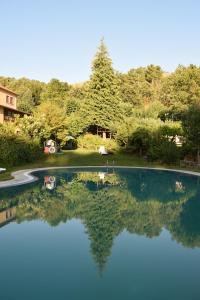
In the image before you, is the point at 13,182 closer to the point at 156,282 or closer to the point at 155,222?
the point at 155,222

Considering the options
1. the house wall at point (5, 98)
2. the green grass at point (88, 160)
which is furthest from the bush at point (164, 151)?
the house wall at point (5, 98)

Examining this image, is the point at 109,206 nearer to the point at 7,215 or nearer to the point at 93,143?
the point at 7,215

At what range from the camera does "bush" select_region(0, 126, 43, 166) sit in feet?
98.9

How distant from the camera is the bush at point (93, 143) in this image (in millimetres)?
44203

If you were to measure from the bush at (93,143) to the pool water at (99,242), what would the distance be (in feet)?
71.0

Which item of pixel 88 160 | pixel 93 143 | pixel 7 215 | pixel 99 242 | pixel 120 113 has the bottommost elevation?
pixel 99 242

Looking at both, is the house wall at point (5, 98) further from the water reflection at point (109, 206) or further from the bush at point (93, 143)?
the water reflection at point (109, 206)

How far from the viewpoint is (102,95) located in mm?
50750

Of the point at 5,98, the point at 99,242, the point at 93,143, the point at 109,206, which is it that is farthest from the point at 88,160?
the point at 99,242

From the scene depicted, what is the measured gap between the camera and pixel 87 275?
8.64 meters

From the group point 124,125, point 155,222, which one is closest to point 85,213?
point 155,222

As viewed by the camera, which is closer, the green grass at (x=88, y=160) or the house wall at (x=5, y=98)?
the green grass at (x=88, y=160)

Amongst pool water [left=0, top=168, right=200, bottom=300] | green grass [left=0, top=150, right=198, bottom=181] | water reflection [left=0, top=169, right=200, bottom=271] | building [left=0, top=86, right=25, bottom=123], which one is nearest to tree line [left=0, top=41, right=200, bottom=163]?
green grass [left=0, top=150, right=198, bottom=181]

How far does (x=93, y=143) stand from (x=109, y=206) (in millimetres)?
29213
